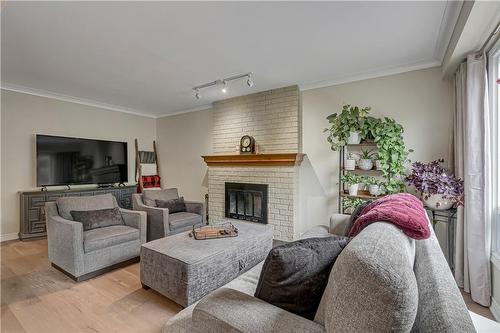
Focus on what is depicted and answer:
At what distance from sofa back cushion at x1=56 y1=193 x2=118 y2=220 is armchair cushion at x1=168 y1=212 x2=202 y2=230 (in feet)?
2.63

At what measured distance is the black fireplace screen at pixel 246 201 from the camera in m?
4.03

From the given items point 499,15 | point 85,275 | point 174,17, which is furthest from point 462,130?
point 85,275

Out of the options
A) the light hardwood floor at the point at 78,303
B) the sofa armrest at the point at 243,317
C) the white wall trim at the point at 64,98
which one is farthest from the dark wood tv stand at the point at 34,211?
the sofa armrest at the point at 243,317

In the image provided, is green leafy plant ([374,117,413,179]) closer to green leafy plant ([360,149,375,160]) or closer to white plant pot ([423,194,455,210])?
green leafy plant ([360,149,375,160])

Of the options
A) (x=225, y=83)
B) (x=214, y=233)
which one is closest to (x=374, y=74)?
(x=225, y=83)

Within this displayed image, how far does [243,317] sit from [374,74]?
3334mm

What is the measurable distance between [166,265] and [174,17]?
2.07 meters

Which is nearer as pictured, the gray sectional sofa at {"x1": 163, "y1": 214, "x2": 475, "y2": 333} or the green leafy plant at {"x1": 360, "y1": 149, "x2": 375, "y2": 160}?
the gray sectional sofa at {"x1": 163, "y1": 214, "x2": 475, "y2": 333}

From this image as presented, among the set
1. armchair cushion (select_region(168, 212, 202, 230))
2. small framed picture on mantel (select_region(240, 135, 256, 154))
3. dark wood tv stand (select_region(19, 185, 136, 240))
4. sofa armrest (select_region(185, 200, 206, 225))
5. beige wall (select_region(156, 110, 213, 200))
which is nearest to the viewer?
armchair cushion (select_region(168, 212, 202, 230))

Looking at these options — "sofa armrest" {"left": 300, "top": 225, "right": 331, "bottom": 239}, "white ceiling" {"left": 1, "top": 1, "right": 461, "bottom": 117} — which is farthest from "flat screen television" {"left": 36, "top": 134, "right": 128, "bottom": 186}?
"sofa armrest" {"left": 300, "top": 225, "right": 331, "bottom": 239}

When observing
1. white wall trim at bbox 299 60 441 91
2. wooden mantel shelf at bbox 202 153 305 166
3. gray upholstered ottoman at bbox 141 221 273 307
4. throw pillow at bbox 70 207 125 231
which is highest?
white wall trim at bbox 299 60 441 91

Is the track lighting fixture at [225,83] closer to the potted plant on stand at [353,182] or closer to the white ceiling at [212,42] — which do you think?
the white ceiling at [212,42]

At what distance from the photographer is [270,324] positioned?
3.05 ft

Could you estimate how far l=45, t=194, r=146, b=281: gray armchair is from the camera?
245 cm
